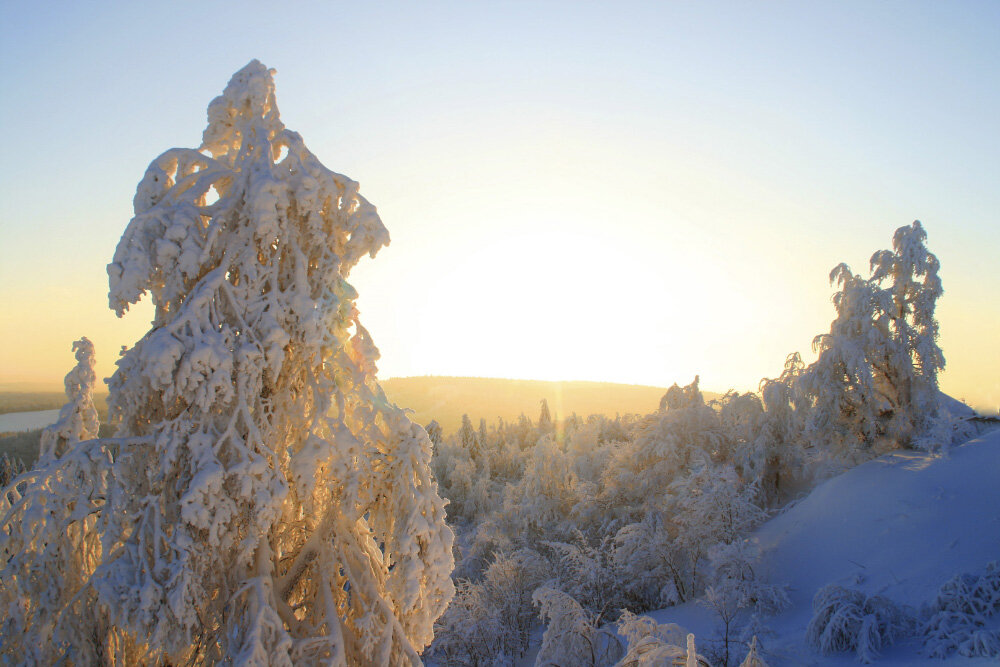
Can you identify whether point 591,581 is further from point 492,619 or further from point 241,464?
point 241,464

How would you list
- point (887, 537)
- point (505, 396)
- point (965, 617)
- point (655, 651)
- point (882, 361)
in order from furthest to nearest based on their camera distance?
1. point (505, 396)
2. point (882, 361)
3. point (887, 537)
4. point (965, 617)
5. point (655, 651)

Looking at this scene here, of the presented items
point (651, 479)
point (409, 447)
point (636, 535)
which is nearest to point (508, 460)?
point (651, 479)

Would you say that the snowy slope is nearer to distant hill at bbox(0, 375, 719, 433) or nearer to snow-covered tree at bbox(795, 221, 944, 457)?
snow-covered tree at bbox(795, 221, 944, 457)

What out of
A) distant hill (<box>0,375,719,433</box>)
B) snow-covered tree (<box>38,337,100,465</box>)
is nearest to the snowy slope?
snow-covered tree (<box>38,337,100,465</box>)

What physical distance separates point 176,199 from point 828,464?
2242 cm

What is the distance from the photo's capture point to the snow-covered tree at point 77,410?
677cm

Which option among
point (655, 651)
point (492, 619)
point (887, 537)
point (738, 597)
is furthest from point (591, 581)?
Result: point (655, 651)

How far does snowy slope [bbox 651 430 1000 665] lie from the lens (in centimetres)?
1236

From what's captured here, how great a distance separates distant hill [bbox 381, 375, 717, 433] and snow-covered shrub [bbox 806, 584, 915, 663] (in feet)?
261

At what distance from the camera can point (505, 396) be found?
11988cm

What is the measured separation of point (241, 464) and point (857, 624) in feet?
40.8

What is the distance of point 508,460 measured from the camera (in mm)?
45344

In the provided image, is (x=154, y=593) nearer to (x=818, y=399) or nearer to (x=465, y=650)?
(x=465, y=650)

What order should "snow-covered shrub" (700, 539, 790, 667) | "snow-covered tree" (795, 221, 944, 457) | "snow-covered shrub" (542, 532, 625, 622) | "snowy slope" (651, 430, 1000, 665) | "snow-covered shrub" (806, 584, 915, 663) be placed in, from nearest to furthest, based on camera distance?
"snow-covered shrub" (806, 584, 915, 663) → "snowy slope" (651, 430, 1000, 665) → "snow-covered shrub" (700, 539, 790, 667) → "snow-covered shrub" (542, 532, 625, 622) → "snow-covered tree" (795, 221, 944, 457)
